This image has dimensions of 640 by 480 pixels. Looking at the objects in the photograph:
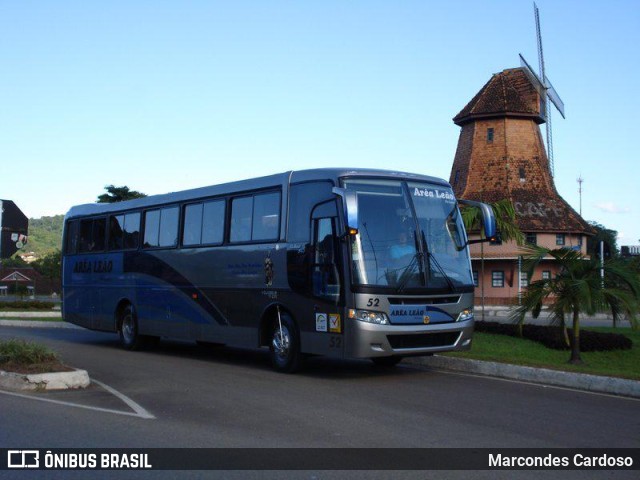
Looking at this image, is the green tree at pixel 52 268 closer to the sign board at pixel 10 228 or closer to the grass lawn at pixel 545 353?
the grass lawn at pixel 545 353

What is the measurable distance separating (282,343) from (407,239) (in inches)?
118

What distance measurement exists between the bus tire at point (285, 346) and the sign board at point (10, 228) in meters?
4.87

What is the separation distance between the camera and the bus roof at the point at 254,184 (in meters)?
12.7

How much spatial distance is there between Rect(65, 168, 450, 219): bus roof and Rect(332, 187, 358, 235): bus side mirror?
1.06 metres

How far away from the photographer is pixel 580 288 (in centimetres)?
1541

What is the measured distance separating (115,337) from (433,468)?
18.1m

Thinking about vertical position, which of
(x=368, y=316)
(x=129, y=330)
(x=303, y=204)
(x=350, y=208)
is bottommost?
(x=129, y=330)

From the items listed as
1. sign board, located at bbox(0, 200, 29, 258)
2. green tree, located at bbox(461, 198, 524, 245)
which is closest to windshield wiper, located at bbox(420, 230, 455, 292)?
sign board, located at bbox(0, 200, 29, 258)

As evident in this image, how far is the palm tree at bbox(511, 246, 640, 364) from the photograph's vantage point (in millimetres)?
15383

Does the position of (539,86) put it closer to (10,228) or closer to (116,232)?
(116,232)

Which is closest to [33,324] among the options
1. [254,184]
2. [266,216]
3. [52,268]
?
[254,184]

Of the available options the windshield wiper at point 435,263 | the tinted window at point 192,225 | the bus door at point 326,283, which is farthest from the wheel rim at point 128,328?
the windshield wiper at point 435,263

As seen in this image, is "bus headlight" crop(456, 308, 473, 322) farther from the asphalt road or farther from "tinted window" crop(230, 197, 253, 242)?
"tinted window" crop(230, 197, 253, 242)

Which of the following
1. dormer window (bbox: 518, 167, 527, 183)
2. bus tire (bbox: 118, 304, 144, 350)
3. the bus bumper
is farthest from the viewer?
dormer window (bbox: 518, 167, 527, 183)
